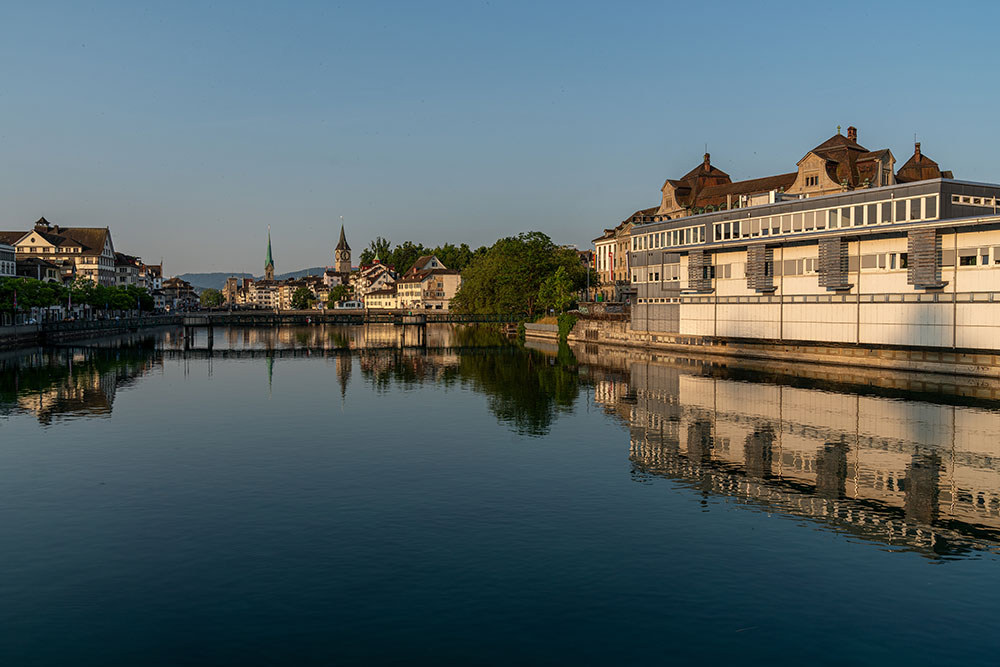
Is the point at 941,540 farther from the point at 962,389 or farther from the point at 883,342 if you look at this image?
the point at 883,342

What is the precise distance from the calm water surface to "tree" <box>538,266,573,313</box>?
96003 mm

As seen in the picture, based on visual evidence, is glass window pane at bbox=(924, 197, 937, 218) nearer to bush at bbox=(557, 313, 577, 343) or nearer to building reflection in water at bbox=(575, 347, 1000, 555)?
building reflection in water at bbox=(575, 347, 1000, 555)

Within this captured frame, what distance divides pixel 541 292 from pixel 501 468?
123 m

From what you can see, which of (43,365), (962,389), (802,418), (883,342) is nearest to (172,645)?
(802,418)

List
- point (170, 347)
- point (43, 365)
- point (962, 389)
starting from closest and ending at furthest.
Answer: point (962, 389)
point (43, 365)
point (170, 347)

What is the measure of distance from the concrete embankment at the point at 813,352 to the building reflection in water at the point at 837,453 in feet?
17.9

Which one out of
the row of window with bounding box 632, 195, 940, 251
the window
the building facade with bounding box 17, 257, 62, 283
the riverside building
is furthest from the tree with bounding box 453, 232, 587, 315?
the window

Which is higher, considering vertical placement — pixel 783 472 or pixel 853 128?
pixel 853 128

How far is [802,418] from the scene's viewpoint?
159 feet

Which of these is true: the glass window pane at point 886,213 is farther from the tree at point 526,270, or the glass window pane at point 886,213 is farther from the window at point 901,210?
the tree at point 526,270

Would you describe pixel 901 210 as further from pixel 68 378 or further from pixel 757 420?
pixel 68 378

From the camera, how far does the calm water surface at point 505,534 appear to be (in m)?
18.3

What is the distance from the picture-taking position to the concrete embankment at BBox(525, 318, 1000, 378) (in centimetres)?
6412

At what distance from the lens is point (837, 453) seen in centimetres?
3866
